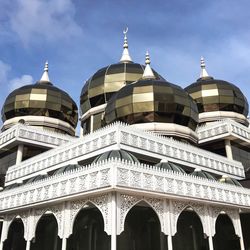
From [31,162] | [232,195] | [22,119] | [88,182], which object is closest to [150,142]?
[232,195]

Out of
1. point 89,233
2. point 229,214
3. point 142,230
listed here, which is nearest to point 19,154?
point 89,233

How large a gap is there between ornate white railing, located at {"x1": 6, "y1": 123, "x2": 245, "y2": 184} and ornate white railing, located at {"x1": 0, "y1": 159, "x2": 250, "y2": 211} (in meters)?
3.83

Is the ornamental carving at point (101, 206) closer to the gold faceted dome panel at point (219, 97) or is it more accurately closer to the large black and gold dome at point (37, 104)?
the large black and gold dome at point (37, 104)

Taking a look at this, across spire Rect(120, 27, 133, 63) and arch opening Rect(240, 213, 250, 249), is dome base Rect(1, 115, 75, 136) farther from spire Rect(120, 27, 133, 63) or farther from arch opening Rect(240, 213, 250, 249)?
arch opening Rect(240, 213, 250, 249)

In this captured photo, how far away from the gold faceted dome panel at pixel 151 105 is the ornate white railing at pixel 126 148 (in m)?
2.59

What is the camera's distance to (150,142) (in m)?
19.0

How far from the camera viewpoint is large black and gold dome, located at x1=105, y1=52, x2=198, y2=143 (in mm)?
22142

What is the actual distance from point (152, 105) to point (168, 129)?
6.47 feet

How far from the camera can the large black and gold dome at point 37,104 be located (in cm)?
3145

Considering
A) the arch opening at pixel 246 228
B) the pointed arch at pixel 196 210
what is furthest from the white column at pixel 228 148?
the pointed arch at pixel 196 210

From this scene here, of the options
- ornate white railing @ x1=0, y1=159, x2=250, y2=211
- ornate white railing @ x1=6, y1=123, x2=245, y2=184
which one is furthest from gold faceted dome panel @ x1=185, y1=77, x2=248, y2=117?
ornate white railing @ x1=0, y1=159, x2=250, y2=211

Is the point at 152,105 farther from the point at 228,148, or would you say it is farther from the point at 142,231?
the point at 228,148

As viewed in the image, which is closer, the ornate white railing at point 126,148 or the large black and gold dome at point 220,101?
the ornate white railing at point 126,148

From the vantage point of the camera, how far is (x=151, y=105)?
22141mm
